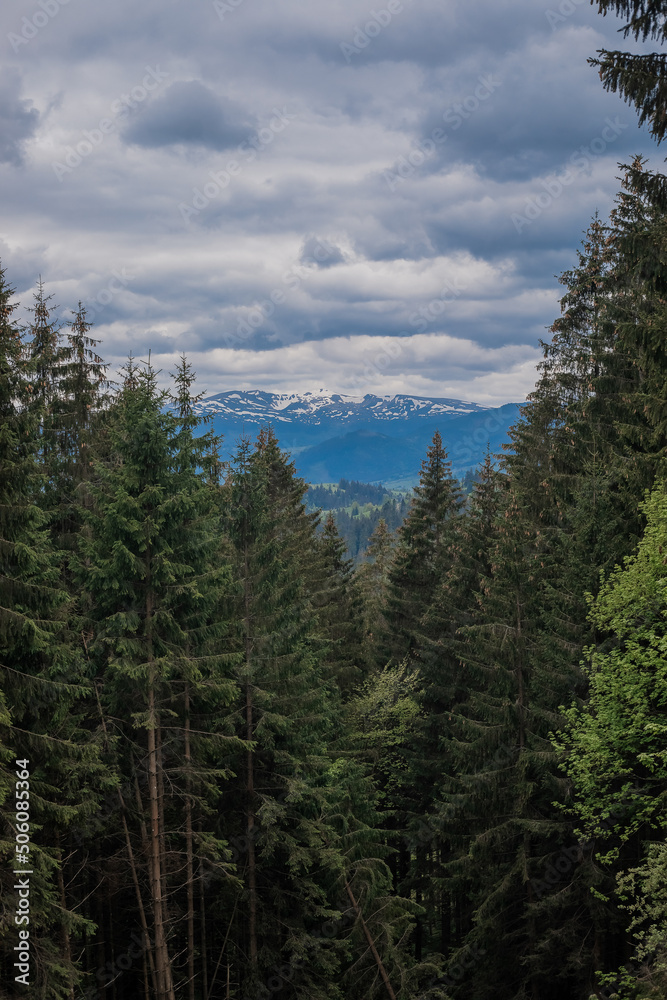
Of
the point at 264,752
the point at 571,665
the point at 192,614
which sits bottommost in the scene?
the point at 264,752

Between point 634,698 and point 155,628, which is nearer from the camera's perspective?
point 634,698

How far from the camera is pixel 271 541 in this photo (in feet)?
58.3

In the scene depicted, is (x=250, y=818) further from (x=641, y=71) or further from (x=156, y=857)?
(x=641, y=71)

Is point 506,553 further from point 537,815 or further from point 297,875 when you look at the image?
point 297,875

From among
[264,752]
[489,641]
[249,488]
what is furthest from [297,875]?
[249,488]

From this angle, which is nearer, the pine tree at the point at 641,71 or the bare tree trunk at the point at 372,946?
the pine tree at the point at 641,71

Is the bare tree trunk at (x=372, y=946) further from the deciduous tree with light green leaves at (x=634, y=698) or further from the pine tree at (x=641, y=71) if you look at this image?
the pine tree at (x=641, y=71)

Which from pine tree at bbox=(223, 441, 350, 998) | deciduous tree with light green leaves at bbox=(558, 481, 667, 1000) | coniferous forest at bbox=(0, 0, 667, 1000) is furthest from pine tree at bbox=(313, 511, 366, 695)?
deciduous tree with light green leaves at bbox=(558, 481, 667, 1000)

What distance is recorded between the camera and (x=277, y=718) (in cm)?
1625

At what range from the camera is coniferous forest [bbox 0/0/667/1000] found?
1179 cm

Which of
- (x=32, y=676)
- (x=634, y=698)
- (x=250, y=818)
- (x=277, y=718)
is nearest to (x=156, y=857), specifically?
(x=250, y=818)

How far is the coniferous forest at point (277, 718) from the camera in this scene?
11.8 m

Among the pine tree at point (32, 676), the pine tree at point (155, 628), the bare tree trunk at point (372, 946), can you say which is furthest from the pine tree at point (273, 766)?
the pine tree at point (32, 676)

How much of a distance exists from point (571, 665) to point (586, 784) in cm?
430
